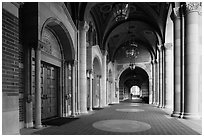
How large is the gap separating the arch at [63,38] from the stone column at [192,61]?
18.9 ft

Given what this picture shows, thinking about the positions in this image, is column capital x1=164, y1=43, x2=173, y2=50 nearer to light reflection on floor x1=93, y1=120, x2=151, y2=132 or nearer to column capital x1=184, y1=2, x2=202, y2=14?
column capital x1=184, y1=2, x2=202, y2=14

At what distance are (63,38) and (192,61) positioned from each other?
21.0ft

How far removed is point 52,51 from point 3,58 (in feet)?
17.9

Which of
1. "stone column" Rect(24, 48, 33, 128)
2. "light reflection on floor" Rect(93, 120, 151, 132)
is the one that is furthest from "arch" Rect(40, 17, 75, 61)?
"light reflection on floor" Rect(93, 120, 151, 132)

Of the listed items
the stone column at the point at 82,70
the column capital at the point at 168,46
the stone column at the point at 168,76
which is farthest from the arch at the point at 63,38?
the column capital at the point at 168,46

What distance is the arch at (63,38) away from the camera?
9.03 meters

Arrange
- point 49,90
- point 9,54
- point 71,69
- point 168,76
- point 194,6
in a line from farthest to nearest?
1. point 168,76
2. point 71,69
3. point 49,90
4. point 194,6
5. point 9,54

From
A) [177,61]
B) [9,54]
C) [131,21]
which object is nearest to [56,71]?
[9,54]

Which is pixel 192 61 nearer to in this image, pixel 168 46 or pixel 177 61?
pixel 177 61

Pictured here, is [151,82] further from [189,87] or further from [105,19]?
[189,87]

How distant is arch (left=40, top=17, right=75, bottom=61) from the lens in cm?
903

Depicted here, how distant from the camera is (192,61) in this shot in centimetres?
850

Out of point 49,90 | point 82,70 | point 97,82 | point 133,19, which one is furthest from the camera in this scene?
point 133,19

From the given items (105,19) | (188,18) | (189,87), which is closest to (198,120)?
(189,87)
